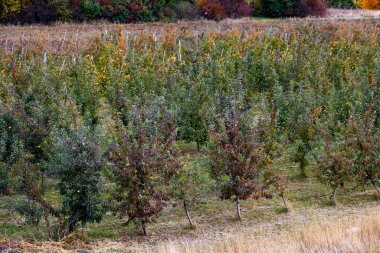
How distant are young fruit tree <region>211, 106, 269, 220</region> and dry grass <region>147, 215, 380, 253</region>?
144 cm

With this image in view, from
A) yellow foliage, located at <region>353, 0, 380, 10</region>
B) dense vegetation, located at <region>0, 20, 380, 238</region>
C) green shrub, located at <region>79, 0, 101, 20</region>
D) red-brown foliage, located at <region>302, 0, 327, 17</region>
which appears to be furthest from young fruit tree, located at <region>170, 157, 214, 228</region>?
yellow foliage, located at <region>353, 0, 380, 10</region>

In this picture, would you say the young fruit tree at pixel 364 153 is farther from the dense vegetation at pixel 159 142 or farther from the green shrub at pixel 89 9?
the green shrub at pixel 89 9

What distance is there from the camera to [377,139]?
11719mm

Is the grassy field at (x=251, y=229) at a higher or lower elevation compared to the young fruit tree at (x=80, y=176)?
lower

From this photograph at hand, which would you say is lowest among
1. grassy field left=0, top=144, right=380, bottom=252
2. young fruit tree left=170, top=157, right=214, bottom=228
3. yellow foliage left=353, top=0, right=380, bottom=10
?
grassy field left=0, top=144, right=380, bottom=252

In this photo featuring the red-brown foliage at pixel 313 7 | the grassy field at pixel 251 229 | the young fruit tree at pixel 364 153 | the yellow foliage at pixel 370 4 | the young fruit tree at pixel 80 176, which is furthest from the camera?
the yellow foliage at pixel 370 4

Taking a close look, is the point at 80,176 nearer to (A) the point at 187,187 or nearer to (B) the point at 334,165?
(A) the point at 187,187

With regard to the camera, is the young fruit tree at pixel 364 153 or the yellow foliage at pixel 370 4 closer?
the young fruit tree at pixel 364 153

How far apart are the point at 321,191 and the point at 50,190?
549cm

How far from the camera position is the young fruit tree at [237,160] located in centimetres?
1056

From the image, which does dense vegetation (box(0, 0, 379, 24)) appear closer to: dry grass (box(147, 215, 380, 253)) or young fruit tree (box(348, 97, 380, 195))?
young fruit tree (box(348, 97, 380, 195))

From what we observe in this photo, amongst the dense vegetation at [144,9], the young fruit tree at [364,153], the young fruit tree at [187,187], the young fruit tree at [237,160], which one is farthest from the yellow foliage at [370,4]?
the young fruit tree at [187,187]

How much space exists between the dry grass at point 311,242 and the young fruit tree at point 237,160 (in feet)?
4.73

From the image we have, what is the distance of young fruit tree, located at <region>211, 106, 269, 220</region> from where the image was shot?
1056 cm
